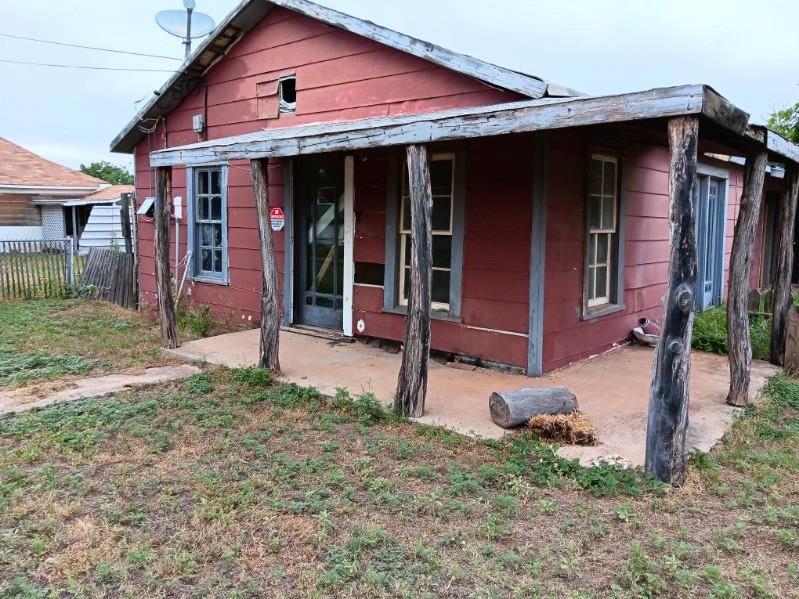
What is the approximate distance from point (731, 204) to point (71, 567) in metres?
11.6

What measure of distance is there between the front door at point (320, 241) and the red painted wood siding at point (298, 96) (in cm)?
34

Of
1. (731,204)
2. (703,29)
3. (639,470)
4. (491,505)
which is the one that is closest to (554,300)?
(639,470)

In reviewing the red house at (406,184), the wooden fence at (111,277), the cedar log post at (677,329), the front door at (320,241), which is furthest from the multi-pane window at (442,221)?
the wooden fence at (111,277)

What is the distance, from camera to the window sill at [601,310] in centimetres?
664

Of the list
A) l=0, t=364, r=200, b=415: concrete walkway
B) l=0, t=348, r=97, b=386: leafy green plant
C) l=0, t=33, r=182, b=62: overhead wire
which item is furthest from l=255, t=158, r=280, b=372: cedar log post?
l=0, t=33, r=182, b=62: overhead wire

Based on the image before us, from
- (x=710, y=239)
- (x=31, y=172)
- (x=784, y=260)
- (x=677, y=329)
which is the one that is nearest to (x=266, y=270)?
(x=677, y=329)

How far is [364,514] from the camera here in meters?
3.32

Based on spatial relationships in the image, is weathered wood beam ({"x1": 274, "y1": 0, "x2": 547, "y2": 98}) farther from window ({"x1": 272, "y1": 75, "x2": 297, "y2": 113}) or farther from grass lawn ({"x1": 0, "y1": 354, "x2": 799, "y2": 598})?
grass lawn ({"x1": 0, "y1": 354, "x2": 799, "y2": 598})

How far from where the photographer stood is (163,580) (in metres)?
2.70

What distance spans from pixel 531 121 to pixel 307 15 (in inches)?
176

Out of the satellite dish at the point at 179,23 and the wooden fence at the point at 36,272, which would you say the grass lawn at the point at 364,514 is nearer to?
the satellite dish at the point at 179,23

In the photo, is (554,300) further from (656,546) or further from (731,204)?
(731,204)

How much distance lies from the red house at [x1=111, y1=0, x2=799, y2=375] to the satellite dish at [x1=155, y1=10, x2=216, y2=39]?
→ 1294mm

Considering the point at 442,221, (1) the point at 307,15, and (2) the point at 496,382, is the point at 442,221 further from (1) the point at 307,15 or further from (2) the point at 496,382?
(1) the point at 307,15
